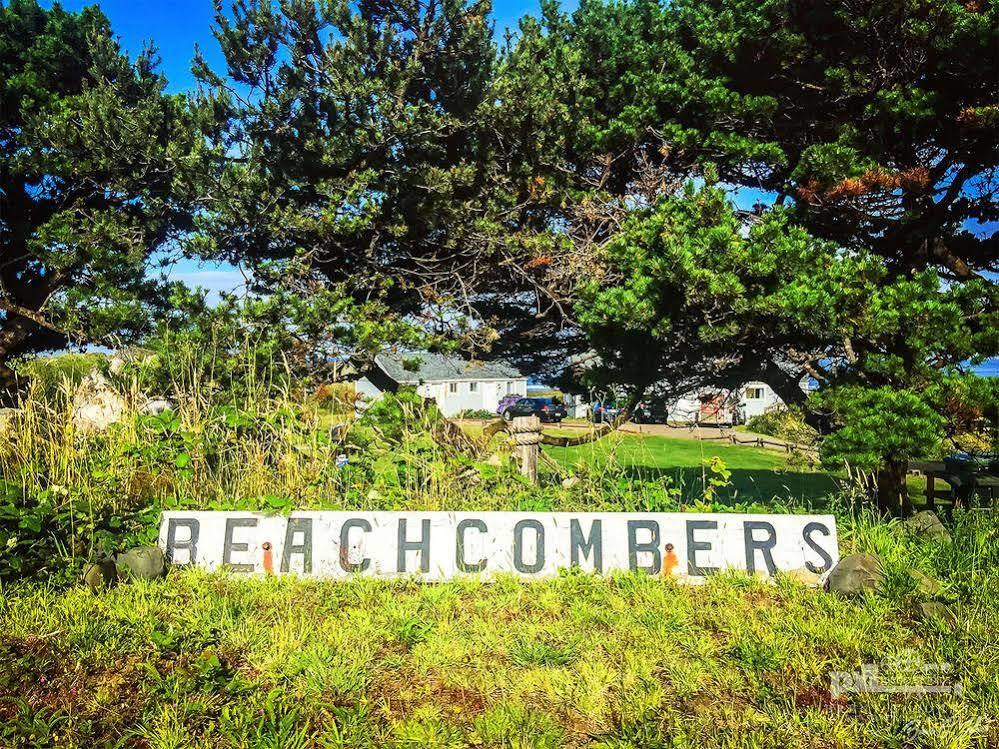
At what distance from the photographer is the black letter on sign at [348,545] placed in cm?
545

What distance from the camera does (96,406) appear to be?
727 cm

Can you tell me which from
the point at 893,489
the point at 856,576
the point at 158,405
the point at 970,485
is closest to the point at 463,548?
the point at 856,576

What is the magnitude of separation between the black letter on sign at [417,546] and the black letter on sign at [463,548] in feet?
0.72

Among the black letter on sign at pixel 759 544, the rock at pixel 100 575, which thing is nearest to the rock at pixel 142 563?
the rock at pixel 100 575

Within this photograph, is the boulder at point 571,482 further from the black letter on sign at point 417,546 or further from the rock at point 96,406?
the rock at point 96,406

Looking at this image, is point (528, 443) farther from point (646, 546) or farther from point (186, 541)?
point (186, 541)

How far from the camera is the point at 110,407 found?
747cm

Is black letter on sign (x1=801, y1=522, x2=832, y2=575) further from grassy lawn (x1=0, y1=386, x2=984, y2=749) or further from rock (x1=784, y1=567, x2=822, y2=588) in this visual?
grassy lawn (x1=0, y1=386, x2=984, y2=749)

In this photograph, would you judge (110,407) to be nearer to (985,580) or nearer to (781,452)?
(985,580)

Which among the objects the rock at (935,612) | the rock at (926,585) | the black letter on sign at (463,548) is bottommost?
the rock at (935,612)

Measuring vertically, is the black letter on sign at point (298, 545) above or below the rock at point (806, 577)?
above

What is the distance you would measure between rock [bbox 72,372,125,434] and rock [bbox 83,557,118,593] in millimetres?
1834

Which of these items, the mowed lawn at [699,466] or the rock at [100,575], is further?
the mowed lawn at [699,466]

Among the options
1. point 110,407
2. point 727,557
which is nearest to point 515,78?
point 110,407
